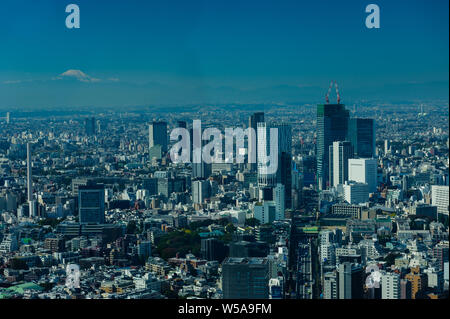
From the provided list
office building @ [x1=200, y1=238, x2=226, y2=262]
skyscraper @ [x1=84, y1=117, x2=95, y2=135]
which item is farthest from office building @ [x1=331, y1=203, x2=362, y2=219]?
skyscraper @ [x1=84, y1=117, x2=95, y2=135]

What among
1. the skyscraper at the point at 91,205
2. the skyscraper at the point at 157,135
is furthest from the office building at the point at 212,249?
the skyscraper at the point at 157,135

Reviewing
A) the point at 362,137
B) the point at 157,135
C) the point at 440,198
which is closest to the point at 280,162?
the point at 362,137

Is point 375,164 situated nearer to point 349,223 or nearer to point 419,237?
point 349,223

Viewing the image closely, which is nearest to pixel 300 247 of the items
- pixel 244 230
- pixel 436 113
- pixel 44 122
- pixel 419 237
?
pixel 244 230

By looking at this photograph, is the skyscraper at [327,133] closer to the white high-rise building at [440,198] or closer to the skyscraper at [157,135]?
the white high-rise building at [440,198]

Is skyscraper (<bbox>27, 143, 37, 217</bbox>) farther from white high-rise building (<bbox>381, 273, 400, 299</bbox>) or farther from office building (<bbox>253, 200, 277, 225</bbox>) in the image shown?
white high-rise building (<bbox>381, 273, 400, 299</bbox>)
